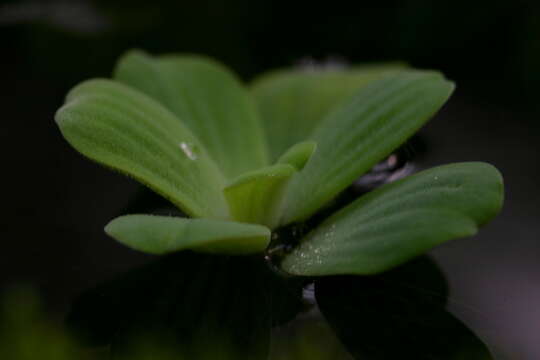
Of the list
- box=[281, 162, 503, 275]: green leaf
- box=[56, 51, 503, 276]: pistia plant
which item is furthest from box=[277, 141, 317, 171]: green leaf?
box=[281, 162, 503, 275]: green leaf

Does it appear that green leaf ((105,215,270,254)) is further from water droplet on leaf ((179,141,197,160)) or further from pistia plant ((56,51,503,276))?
water droplet on leaf ((179,141,197,160))

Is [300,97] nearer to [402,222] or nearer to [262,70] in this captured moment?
[262,70]

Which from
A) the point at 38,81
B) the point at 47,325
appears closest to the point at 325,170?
the point at 47,325

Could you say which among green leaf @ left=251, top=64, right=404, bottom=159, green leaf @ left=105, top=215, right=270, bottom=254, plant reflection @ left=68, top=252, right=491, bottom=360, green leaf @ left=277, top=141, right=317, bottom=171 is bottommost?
plant reflection @ left=68, top=252, right=491, bottom=360

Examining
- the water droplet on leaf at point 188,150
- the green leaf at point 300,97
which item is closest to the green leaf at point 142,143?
the water droplet on leaf at point 188,150

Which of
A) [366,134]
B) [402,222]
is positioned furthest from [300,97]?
[402,222]

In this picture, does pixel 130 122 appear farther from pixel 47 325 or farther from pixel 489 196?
pixel 489 196

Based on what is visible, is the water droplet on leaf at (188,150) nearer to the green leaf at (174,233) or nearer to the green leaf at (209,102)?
the green leaf at (209,102)

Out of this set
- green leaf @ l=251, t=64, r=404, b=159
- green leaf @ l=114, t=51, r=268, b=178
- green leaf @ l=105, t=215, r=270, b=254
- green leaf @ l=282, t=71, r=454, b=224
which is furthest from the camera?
green leaf @ l=251, t=64, r=404, b=159
